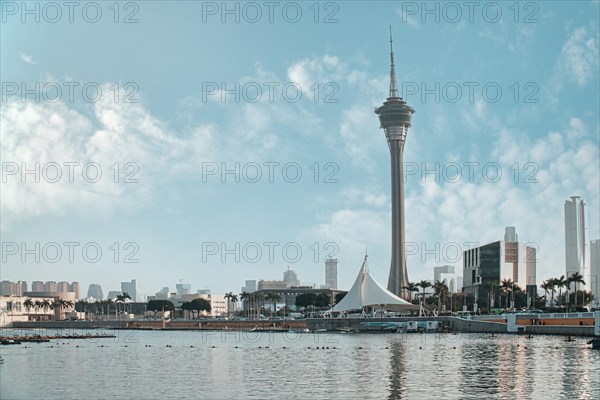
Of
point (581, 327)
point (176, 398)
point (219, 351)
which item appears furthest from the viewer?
point (581, 327)

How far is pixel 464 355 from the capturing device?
9606 cm

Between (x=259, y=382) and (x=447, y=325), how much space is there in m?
118

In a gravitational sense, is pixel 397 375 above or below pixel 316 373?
above

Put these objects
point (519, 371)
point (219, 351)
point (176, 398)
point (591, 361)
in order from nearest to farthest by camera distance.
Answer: point (176, 398) → point (519, 371) → point (591, 361) → point (219, 351)

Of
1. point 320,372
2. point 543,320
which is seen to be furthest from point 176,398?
point 543,320

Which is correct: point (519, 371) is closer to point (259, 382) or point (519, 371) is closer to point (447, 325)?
point (259, 382)

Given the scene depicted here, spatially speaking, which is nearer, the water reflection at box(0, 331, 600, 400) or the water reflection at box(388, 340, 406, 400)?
the water reflection at box(388, 340, 406, 400)

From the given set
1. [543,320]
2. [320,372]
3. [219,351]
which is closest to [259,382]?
[320,372]

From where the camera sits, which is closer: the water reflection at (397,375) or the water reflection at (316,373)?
the water reflection at (397,375)

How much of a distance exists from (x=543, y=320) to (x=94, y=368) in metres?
87.2

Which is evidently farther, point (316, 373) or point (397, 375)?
point (316, 373)

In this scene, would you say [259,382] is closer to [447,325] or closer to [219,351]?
[219,351]

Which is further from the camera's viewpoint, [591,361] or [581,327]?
[581,327]

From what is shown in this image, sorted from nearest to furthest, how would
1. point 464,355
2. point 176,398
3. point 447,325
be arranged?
1. point 176,398
2. point 464,355
3. point 447,325
